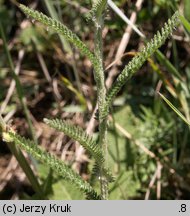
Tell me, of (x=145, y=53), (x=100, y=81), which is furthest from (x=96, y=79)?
(x=145, y=53)

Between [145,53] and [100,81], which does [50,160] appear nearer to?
[100,81]

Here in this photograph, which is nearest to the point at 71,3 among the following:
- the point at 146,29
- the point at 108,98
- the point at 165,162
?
the point at 146,29

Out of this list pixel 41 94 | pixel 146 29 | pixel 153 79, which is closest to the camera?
pixel 153 79

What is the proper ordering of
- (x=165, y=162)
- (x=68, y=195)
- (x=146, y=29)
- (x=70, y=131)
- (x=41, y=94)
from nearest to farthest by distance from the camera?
(x=70, y=131)
(x=68, y=195)
(x=165, y=162)
(x=146, y=29)
(x=41, y=94)

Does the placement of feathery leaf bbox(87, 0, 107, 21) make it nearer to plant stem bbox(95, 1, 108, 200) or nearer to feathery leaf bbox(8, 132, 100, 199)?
plant stem bbox(95, 1, 108, 200)

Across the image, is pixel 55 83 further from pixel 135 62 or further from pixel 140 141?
pixel 135 62

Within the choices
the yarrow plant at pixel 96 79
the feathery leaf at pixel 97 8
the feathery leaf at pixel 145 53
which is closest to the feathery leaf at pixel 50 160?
the yarrow plant at pixel 96 79
